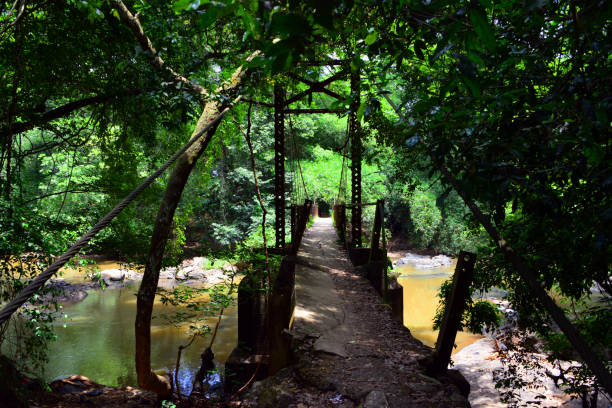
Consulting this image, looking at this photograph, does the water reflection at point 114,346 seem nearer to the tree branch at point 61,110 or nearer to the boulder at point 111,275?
the boulder at point 111,275

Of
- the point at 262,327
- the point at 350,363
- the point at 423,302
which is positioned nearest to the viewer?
the point at 350,363

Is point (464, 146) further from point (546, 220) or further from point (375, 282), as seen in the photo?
point (375, 282)

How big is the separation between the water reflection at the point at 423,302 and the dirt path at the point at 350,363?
3995 mm

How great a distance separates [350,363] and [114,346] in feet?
22.6

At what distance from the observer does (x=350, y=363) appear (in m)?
2.86

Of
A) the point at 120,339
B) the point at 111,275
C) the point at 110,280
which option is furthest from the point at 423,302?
the point at 111,275

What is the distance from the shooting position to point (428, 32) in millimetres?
1800

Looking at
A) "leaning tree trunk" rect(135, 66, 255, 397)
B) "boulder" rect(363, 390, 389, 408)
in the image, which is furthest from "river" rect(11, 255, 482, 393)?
"boulder" rect(363, 390, 389, 408)

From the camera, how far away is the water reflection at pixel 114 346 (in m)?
6.73

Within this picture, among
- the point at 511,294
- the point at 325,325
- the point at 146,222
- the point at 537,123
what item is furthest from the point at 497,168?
the point at 146,222

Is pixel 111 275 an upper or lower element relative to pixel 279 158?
lower

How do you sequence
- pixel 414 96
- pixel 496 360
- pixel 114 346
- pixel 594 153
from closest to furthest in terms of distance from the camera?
1. pixel 594 153
2. pixel 414 96
3. pixel 496 360
4. pixel 114 346

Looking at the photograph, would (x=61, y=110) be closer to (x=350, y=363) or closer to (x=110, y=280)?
(x=350, y=363)

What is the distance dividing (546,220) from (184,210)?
7207 mm
